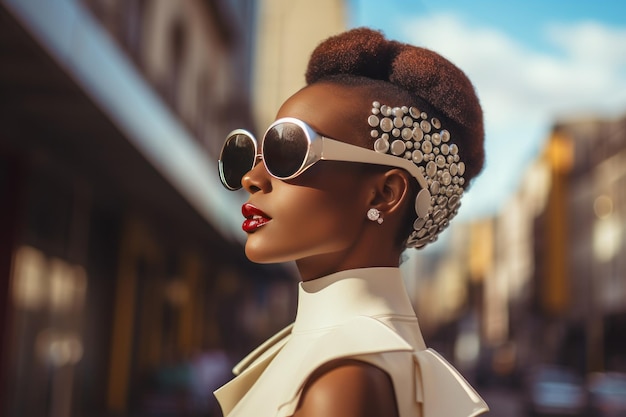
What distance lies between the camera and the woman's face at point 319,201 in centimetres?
172

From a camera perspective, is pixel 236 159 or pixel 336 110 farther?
pixel 236 159

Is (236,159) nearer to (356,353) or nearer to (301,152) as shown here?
(301,152)

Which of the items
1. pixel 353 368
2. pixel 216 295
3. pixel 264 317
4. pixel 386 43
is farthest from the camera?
pixel 264 317

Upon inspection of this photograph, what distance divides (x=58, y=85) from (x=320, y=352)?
24.3ft

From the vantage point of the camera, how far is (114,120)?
9.81m

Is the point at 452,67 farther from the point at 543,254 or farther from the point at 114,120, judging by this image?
the point at 543,254

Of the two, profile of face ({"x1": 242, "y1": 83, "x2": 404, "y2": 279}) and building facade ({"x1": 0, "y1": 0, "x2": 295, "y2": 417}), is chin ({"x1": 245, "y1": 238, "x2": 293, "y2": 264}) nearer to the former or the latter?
profile of face ({"x1": 242, "y1": 83, "x2": 404, "y2": 279})

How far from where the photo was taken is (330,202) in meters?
1.73

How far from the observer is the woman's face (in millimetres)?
1725

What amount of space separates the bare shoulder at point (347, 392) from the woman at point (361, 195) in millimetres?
36

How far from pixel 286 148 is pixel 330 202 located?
0.43 feet

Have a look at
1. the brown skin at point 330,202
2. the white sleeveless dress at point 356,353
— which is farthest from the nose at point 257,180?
the white sleeveless dress at point 356,353

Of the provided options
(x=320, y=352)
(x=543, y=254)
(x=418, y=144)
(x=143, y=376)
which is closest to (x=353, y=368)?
(x=320, y=352)

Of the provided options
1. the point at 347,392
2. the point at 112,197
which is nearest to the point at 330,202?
the point at 347,392
